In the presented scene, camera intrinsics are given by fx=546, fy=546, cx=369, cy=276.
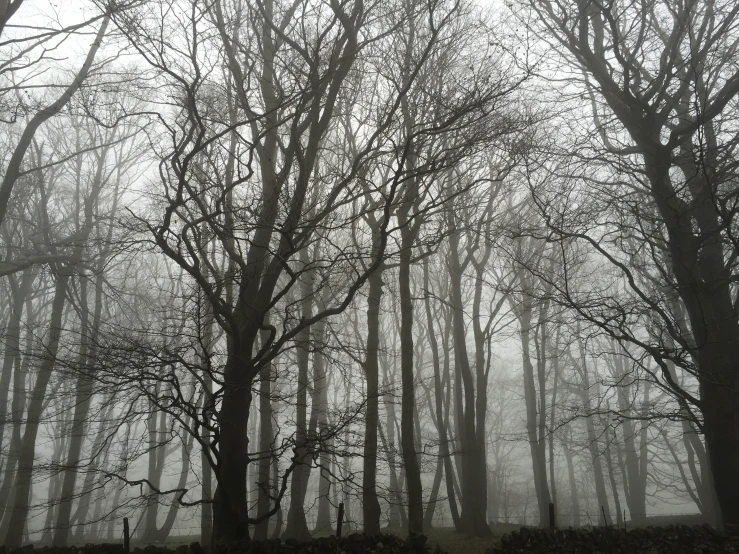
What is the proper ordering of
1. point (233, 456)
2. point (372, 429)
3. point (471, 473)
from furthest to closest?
point (471, 473) < point (372, 429) < point (233, 456)

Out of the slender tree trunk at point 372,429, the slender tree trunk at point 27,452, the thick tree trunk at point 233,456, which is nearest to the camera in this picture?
the thick tree trunk at point 233,456

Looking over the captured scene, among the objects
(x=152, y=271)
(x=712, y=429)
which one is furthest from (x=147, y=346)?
(x=152, y=271)

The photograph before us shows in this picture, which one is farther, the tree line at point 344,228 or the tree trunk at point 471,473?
the tree trunk at point 471,473

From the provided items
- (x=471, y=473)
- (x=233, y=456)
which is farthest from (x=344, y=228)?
(x=471, y=473)

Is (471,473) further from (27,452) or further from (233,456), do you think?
(27,452)

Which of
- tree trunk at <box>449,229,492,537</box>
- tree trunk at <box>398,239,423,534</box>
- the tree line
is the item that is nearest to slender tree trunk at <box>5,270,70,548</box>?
the tree line

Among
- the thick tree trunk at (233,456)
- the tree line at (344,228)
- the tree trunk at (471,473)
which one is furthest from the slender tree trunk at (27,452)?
the tree trunk at (471,473)

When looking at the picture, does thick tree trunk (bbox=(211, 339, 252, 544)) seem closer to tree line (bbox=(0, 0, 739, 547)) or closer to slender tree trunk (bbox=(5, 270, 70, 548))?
tree line (bbox=(0, 0, 739, 547))

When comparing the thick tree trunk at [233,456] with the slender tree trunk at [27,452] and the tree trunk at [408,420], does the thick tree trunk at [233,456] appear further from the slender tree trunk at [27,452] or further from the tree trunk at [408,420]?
the slender tree trunk at [27,452]

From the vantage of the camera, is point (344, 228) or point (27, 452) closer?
point (344, 228)

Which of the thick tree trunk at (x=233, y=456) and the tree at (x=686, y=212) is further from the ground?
the tree at (x=686, y=212)

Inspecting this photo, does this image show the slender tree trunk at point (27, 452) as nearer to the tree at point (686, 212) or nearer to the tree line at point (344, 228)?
the tree line at point (344, 228)

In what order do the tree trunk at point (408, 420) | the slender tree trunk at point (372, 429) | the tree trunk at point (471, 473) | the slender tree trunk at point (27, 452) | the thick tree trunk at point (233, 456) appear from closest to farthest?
the thick tree trunk at point (233, 456), the slender tree trunk at point (372, 429), the tree trunk at point (408, 420), the slender tree trunk at point (27, 452), the tree trunk at point (471, 473)

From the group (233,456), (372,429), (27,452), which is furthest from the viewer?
(27,452)
